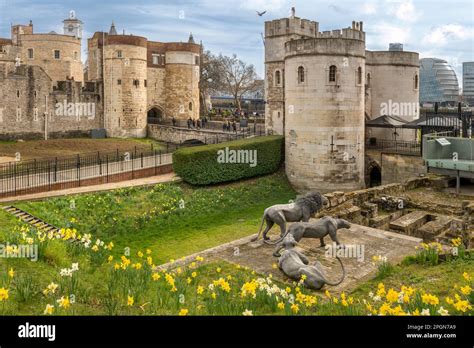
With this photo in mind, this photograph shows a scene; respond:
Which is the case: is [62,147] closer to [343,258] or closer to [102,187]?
[102,187]

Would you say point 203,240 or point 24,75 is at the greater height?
point 24,75

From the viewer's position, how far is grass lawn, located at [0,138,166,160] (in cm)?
3252

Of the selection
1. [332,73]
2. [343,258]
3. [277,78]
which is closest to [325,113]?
[332,73]

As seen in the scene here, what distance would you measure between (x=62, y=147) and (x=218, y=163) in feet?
51.3

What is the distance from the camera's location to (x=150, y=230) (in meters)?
20.7

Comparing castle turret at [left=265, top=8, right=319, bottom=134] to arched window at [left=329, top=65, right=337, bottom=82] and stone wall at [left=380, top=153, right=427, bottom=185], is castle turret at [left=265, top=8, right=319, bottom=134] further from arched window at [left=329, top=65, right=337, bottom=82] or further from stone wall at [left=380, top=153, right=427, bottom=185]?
stone wall at [left=380, top=153, right=427, bottom=185]

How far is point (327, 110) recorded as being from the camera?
26.7 m

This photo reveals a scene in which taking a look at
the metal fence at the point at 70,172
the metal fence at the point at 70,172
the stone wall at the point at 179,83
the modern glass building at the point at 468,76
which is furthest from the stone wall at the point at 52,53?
the modern glass building at the point at 468,76

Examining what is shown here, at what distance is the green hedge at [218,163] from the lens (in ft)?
85.5
